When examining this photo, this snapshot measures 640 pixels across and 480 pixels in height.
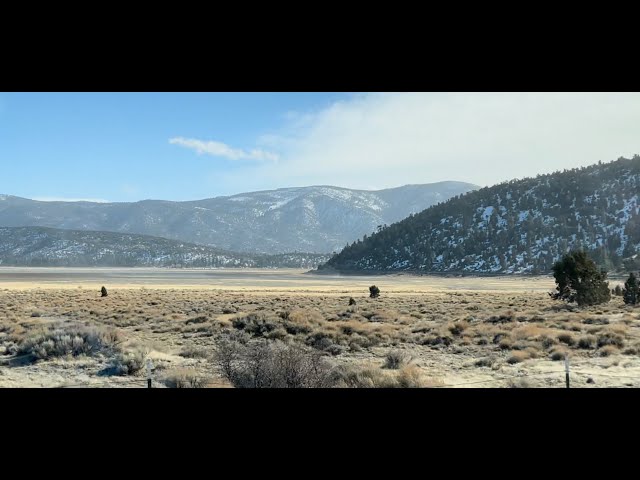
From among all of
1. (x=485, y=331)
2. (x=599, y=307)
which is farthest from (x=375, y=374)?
(x=599, y=307)

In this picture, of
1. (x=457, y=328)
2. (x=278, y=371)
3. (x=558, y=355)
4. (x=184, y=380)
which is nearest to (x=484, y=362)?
(x=558, y=355)

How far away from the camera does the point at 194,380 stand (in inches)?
295

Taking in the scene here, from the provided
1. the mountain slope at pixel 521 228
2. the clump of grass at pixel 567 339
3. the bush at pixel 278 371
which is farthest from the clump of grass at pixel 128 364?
the mountain slope at pixel 521 228

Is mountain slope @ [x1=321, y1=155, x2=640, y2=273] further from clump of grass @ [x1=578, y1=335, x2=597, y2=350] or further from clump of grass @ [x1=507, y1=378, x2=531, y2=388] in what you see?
clump of grass @ [x1=507, y1=378, x2=531, y2=388]

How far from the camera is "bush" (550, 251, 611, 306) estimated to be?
20984 millimetres

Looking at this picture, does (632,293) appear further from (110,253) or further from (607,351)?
(110,253)

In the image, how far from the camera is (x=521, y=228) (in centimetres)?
8212

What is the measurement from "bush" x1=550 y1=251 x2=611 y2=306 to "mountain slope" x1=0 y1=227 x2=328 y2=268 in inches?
4656

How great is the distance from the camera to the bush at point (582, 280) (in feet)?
68.8

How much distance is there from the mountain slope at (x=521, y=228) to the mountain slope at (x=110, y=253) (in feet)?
165
